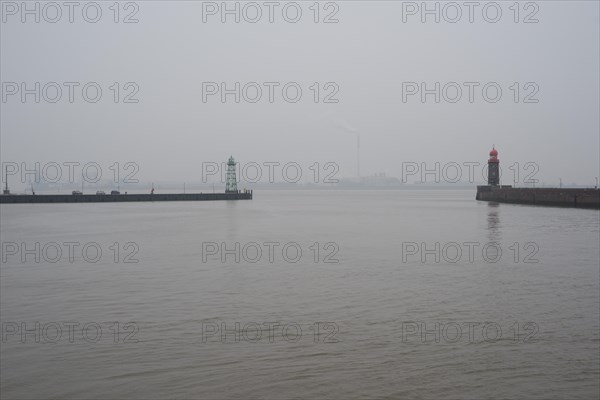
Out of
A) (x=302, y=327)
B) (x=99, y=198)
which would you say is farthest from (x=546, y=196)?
(x=99, y=198)

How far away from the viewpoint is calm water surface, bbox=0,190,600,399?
812 cm

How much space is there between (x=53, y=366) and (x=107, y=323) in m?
2.82

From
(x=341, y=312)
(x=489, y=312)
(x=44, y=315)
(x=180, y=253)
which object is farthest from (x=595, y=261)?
(x=44, y=315)

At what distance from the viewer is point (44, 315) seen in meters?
12.4

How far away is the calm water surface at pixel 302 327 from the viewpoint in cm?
812

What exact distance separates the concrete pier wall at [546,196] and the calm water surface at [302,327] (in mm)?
51446

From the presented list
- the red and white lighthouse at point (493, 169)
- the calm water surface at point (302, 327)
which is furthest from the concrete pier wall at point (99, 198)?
the calm water surface at point (302, 327)

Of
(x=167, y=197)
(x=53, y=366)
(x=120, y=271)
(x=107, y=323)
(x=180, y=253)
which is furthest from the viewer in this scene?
(x=167, y=197)

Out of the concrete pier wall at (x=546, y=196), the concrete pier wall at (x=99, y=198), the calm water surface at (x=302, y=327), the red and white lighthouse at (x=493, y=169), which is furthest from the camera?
the concrete pier wall at (x=99, y=198)

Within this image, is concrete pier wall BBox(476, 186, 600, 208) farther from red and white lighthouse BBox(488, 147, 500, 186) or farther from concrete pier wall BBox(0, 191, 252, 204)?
concrete pier wall BBox(0, 191, 252, 204)

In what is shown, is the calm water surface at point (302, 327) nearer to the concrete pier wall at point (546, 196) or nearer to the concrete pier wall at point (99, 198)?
the concrete pier wall at point (546, 196)

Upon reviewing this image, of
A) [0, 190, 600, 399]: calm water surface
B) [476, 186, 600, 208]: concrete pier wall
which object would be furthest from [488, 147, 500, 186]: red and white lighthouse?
[0, 190, 600, 399]: calm water surface

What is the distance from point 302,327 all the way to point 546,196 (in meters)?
78.3

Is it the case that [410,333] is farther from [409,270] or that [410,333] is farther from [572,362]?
[409,270]
